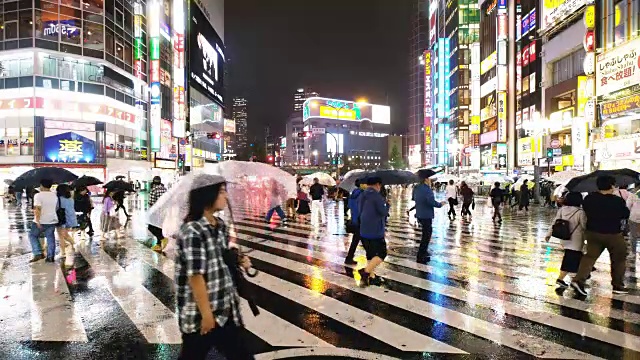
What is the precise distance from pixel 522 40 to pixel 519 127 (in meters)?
8.87

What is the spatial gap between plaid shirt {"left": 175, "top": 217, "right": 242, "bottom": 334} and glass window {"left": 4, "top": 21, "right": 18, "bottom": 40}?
45.4m

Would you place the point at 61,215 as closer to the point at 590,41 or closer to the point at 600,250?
the point at 600,250

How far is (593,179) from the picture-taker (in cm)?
773

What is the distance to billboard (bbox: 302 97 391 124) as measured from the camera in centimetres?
12631

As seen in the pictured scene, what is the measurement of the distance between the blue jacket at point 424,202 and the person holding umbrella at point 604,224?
274cm

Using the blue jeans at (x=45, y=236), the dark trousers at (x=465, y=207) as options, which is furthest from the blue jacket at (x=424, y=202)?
the dark trousers at (x=465, y=207)

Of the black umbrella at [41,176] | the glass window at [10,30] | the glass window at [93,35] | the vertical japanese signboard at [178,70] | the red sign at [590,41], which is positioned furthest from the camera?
the vertical japanese signboard at [178,70]

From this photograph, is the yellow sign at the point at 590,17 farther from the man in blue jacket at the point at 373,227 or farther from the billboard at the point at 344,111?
the billboard at the point at 344,111

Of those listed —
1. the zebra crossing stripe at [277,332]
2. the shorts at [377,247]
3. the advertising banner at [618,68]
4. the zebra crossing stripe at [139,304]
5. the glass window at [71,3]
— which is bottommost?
the zebra crossing stripe at [139,304]

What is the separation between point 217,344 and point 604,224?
577 cm

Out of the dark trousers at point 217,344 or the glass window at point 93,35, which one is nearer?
the dark trousers at point 217,344

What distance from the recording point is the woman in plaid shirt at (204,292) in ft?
9.00

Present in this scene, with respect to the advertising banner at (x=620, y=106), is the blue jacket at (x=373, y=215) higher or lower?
lower

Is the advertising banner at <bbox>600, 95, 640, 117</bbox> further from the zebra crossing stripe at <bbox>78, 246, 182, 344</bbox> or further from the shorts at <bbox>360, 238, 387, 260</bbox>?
the zebra crossing stripe at <bbox>78, 246, 182, 344</bbox>
